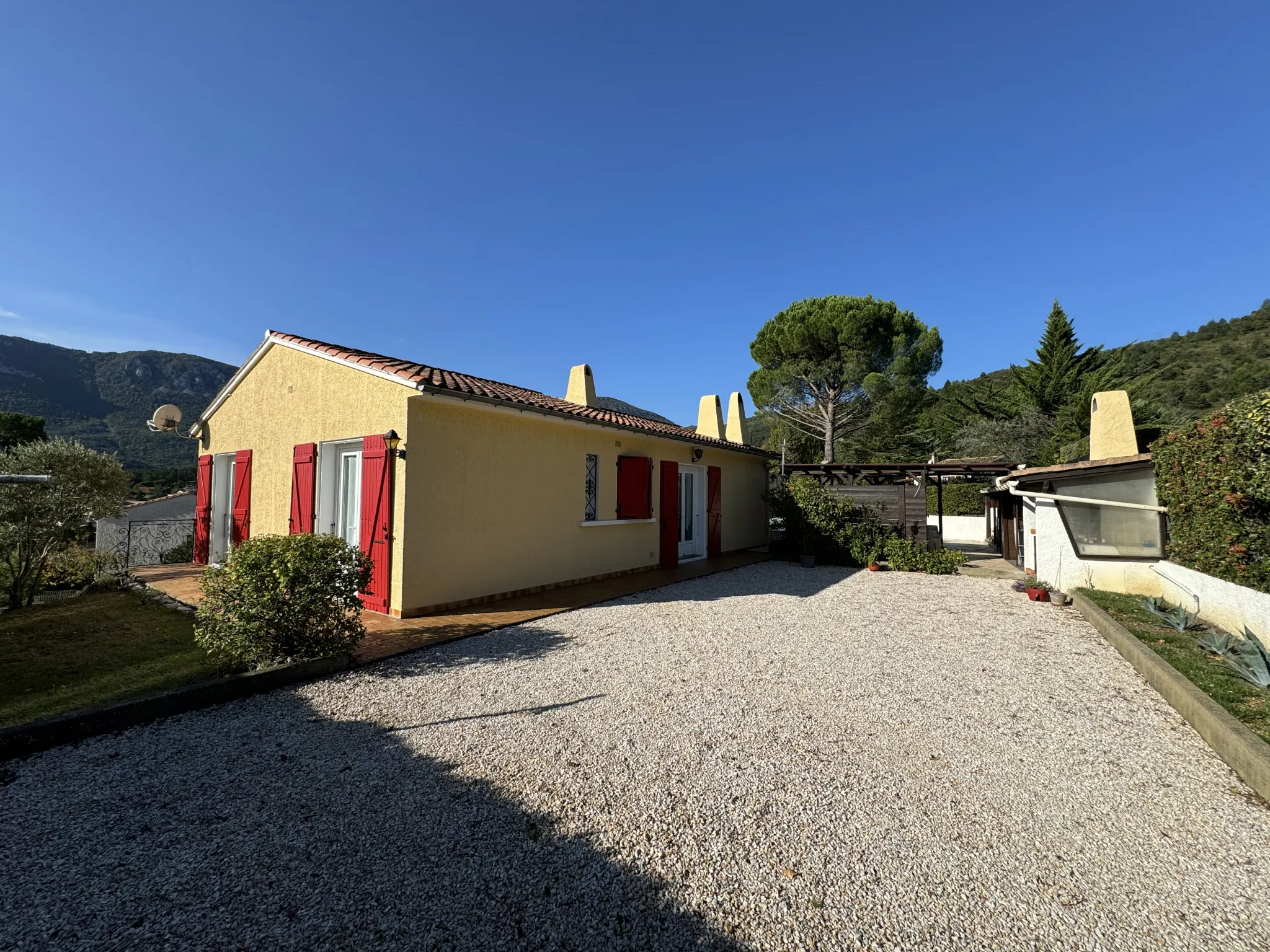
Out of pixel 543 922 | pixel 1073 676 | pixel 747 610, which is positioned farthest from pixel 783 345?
pixel 543 922

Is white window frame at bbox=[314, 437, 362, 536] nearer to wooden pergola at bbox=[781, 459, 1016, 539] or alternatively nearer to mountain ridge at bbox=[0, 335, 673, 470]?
wooden pergola at bbox=[781, 459, 1016, 539]

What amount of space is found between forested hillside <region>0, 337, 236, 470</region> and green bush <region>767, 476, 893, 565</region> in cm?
4083

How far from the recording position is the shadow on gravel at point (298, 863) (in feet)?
6.23

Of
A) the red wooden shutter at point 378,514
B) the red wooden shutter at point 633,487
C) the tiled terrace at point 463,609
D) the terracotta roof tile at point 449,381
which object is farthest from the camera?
the red wooden shutter at point 633,487

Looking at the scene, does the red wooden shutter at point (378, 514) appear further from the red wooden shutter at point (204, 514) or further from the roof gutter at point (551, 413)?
the red wooden shutter at point (204, 514)

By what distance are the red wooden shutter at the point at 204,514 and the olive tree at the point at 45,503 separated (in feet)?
7.86

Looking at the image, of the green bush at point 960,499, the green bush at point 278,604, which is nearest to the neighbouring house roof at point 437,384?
the green bush at point 278,604

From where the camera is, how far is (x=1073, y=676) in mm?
4910

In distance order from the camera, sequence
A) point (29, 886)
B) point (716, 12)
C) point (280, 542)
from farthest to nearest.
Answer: point (716, 12)
point (280, 542)
point (29, 886)

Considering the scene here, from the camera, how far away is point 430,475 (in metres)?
6.77

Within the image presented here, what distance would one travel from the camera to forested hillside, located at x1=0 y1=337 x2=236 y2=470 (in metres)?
38.9

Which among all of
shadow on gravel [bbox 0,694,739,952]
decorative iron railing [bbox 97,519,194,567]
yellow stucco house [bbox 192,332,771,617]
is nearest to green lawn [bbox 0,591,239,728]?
shadow on gravel [bbox 0,694,739,952]

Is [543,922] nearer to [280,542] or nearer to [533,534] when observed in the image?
[280,542]

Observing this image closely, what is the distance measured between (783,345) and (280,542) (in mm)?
24216
